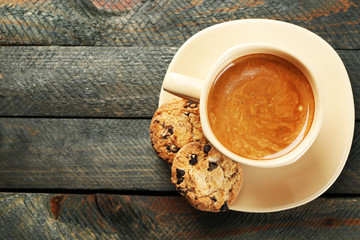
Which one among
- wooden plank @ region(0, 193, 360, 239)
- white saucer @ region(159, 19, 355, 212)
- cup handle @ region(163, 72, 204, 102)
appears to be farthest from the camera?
wooden plank @ region(0, 193, 360, 239)

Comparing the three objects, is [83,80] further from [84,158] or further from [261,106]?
[261,106]

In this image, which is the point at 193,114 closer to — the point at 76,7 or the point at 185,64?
the point at 185,64

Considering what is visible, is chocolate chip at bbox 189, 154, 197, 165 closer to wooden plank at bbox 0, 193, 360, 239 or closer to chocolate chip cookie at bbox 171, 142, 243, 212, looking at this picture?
chocolate chip cookie at bbox 171, 142, 243, 212

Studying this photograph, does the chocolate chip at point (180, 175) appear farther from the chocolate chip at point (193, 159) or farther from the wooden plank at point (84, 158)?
the wooden plank at point (84, 158)

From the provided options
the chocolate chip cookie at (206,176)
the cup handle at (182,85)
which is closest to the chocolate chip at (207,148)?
the chocolate chip cookie at (206,176)

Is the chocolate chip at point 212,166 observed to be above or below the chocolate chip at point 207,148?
below

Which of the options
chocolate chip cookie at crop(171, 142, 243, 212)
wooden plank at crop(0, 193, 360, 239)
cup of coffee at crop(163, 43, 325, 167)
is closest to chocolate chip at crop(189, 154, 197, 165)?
chocolate chip cookie at crop(171, 142, 243, 212)

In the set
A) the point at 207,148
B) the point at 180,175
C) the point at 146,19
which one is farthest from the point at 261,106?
the point at 146,19
